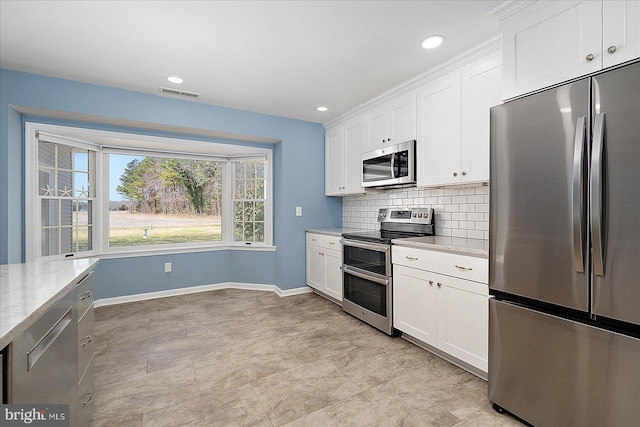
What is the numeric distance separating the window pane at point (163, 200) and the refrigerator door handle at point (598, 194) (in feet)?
14.4

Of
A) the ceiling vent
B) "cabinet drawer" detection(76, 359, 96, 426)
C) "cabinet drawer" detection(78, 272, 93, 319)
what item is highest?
the ceiling vent

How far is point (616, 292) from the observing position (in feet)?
4.29

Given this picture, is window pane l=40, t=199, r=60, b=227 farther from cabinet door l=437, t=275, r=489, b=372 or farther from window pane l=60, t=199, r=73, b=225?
cabinet door l=437, t=275, r=489, b=372

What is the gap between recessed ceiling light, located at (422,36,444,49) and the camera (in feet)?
7.36

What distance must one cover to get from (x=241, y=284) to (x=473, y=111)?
3778 millimetres

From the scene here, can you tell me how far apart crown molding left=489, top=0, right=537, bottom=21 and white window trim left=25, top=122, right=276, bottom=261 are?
3220 mm

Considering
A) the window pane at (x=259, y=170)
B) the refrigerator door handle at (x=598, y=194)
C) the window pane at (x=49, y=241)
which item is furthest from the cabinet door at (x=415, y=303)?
the window pane at (x=49, y=241)

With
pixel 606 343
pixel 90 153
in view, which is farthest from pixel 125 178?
pixel 606 343

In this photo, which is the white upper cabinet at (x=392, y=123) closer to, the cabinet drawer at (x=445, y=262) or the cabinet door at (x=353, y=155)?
the cabinet door at (x=353, y=155)

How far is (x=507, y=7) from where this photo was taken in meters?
1.82

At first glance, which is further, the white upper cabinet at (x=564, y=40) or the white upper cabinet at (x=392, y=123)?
Result: the white upper cabinet at (x=392, y=123)

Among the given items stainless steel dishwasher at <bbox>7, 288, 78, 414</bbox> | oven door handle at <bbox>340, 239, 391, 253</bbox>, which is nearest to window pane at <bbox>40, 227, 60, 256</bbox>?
stainless steel dishwasher at <bbox>7, 288, 78, 414</bbox>

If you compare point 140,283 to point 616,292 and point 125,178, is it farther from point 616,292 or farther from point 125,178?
point 616,292

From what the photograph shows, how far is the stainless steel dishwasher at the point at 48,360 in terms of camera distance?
91 cm
